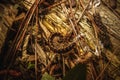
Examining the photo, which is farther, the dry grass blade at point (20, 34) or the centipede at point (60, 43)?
the centipede at point (60, 43)

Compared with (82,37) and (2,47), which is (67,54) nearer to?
(82,37)

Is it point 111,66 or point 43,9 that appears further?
point 43,9

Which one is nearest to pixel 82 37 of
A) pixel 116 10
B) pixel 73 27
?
pixel 73 27

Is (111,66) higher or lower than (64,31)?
lower

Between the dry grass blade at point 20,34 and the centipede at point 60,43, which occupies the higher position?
the dry grass blade at point 20,34

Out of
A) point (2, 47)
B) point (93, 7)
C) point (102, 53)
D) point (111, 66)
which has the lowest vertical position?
point (111, 66)

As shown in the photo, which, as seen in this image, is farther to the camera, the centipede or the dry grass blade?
the centipede

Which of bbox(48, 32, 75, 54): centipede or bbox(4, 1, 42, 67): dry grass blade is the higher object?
bbox(4, 1, 42, 67): dry grass blade

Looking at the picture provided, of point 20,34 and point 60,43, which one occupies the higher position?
point 20,34
